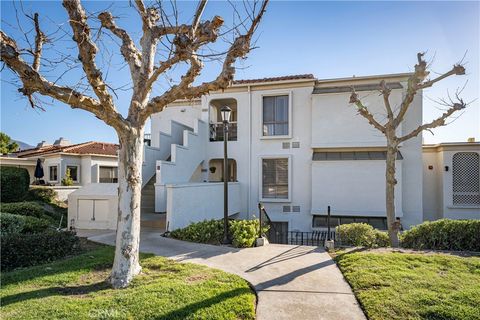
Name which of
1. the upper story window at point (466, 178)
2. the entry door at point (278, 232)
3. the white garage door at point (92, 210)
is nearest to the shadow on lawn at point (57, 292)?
the white garage door at point (92, 210)

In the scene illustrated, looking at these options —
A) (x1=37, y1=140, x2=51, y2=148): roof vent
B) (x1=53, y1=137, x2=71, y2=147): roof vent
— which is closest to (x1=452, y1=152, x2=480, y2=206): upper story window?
(x1=53, y1=137, x2=71, y2=147): roof vent

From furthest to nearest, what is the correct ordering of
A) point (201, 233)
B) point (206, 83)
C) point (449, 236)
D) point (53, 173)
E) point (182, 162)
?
point (53, 173) → point (182, 162) → point (201, 233) → point (449, 236) → point (206, 83)

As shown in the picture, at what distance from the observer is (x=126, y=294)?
447 centimetres

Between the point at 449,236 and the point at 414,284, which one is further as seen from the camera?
the point at 449,236

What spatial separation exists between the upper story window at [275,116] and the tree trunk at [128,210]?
1024 cm

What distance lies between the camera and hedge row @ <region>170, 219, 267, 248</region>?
26.1 ft

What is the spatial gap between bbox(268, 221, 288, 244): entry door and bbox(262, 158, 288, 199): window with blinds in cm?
134

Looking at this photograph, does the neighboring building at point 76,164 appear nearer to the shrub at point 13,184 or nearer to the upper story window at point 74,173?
the upper story window at point 74,173

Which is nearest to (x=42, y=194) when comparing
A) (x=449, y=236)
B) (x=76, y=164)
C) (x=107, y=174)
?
(x=76, y=164)

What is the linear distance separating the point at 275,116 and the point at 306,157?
106 inches

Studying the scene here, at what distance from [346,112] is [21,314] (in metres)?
13.2

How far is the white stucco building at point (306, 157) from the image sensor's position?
1294cm

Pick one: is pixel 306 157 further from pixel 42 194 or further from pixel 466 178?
pixel 42 194

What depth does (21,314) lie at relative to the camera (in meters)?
3.89
